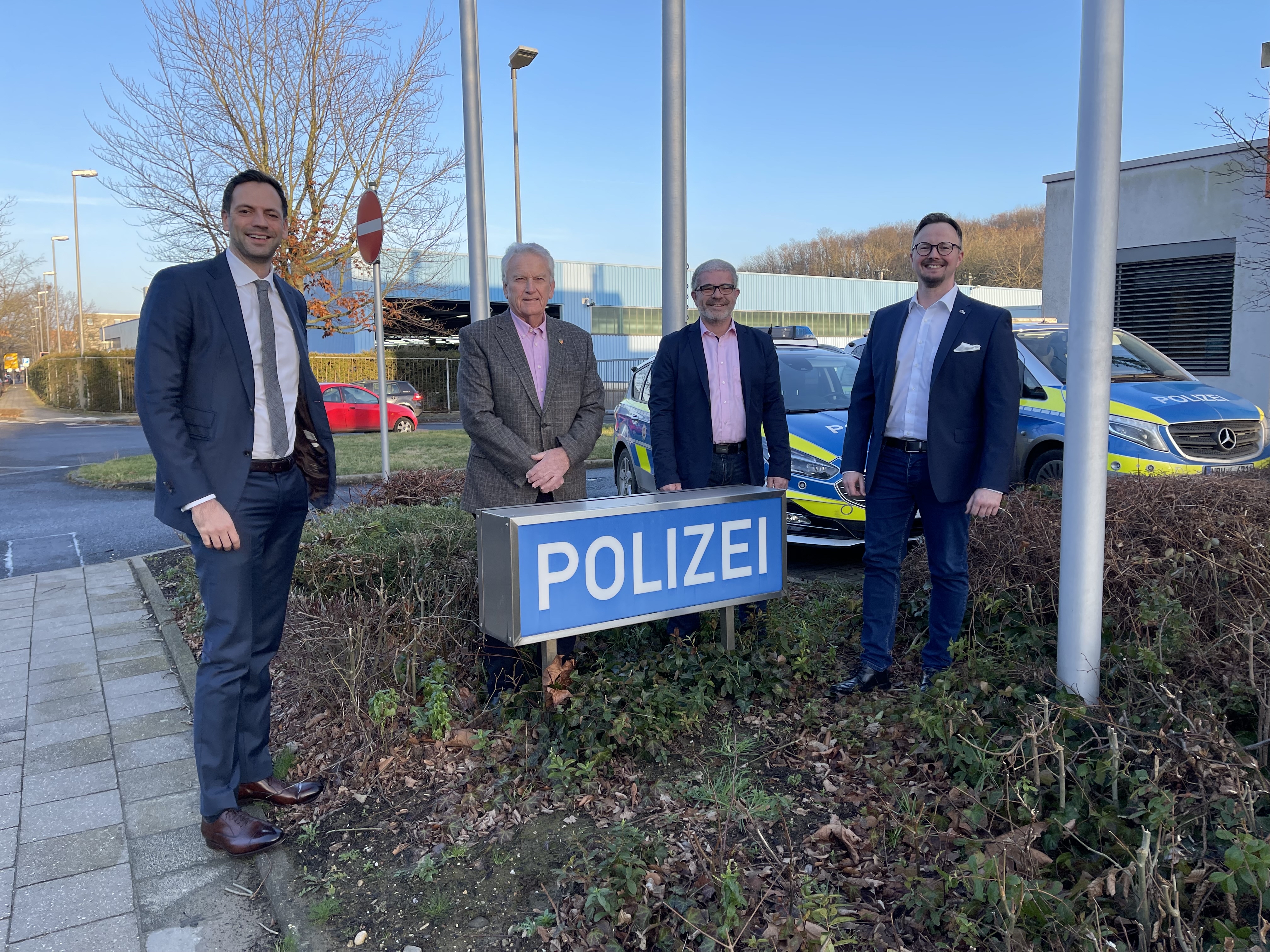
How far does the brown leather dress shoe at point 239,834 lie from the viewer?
9.35 feet

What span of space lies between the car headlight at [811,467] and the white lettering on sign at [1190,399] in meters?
2.84

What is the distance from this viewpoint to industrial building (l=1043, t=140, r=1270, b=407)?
13.7 meters

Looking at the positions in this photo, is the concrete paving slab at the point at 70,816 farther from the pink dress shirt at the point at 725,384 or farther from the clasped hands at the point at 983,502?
the clasped hands at the point at 983,502

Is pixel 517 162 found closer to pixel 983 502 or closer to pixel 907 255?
pixel 983 502

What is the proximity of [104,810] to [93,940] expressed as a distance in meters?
0.87

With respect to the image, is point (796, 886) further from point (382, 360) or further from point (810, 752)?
point (382, 360)

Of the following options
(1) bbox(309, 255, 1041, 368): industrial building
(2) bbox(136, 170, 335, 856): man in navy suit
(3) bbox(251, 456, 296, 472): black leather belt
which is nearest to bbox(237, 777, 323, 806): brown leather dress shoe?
(2) bbox(136, 170, 335, 856): man in navy suit

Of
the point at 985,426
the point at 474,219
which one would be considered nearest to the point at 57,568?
the point at 474,219

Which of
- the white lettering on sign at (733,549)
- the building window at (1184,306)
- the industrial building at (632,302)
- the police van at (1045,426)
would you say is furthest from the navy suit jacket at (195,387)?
the industrial building at (632,302)

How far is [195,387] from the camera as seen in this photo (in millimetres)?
2836

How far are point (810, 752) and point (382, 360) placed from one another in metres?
6.41

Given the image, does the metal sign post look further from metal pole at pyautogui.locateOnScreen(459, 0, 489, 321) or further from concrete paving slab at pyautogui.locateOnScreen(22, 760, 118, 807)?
concrete paving slab at pyautogui.locateOnScreen(22, 760, 118, 807)

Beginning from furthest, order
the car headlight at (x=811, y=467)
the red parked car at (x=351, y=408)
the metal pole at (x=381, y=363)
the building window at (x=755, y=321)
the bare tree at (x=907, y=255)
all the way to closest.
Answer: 1. the bare tree at (x=907, y=255)
2. the building window at (x=755, y=321)
3. the red parked car at (x=351, y=408)
4. the metal pole at (x=381, y=363)
5. the car headlight at (x=811, y=467)

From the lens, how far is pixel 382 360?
8461mm
